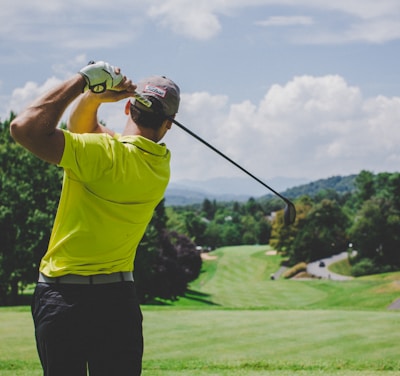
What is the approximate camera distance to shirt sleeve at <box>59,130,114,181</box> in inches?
115

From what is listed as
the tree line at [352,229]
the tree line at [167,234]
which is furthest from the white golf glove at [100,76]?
the tree line at [352,229]

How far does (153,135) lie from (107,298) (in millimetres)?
932

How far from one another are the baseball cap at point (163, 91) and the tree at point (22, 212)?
91.3ft

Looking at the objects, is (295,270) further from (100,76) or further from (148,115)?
(100,76)

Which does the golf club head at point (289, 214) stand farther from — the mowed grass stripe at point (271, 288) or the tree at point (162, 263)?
the tree at point (162, 263)

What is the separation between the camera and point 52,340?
3188mm

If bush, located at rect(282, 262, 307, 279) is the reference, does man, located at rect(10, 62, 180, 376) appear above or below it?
above

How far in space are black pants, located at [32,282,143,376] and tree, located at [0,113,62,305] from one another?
1096 inches

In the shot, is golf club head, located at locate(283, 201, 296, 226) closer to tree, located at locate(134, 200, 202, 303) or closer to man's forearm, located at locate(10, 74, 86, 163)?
man's forearm, located at locate(10, 74, 86, 163)

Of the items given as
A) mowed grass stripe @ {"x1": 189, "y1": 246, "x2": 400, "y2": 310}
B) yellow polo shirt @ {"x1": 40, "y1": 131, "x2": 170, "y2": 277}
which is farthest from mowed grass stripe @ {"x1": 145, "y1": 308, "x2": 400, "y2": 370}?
yellow polo shirt @ {"x1": 40, "y1": 131, "x2": 170, "y2": 277}

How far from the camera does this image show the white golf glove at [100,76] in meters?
3.05

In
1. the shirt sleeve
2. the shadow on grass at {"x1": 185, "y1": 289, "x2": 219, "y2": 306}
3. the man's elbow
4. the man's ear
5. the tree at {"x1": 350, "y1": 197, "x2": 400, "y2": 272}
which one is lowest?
the shadow on grass at {"x1": 185, "y1": 289, "x2": 219, "y2": 306}

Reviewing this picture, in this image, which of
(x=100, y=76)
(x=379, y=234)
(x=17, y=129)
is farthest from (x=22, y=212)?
(x=379, y=234)

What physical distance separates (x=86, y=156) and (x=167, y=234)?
1758 inches
